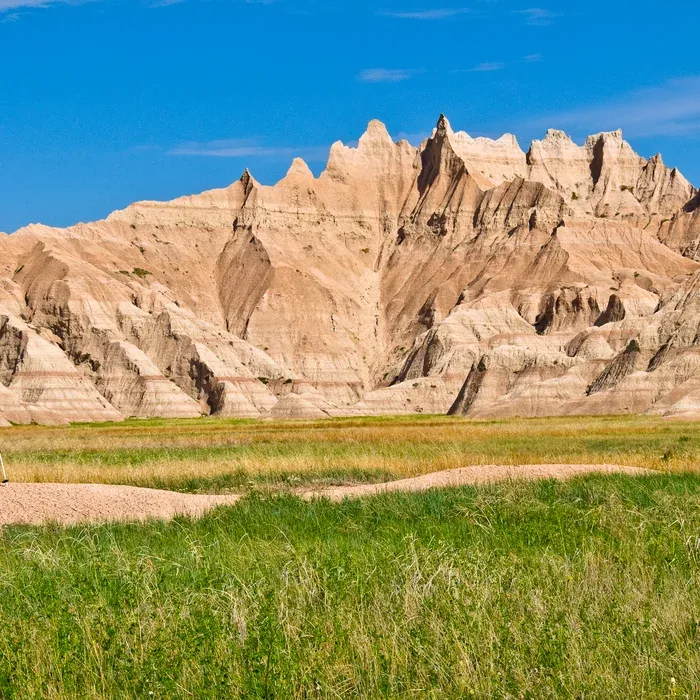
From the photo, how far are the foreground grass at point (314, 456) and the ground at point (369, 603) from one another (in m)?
9.16

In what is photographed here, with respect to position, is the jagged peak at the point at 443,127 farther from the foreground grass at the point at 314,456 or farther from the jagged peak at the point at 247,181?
the foreground grass at the point at 314,456

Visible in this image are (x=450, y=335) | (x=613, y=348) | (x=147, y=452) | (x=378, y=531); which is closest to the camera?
(x=378, y=531)

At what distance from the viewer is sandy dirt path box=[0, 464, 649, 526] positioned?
20109 mm

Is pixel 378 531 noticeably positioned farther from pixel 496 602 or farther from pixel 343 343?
pixel 343 343

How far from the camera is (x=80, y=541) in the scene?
15.2 m

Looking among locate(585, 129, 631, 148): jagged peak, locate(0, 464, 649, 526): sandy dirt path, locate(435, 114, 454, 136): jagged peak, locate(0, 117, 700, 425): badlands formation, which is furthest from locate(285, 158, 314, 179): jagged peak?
locate(0, 464, 649, 526): sandy dirt path

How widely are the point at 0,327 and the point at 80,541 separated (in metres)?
109

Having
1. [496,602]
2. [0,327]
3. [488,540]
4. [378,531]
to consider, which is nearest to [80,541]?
[378,531]

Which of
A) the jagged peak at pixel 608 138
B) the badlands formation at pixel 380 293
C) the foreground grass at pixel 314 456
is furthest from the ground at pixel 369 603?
the jagged peak at pixel 608 138

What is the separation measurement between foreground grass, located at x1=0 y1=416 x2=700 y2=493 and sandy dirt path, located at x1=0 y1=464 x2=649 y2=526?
2.85 m

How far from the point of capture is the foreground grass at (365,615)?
29.5 feet

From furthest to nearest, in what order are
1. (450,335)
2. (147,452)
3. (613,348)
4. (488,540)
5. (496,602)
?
(450,335), (613,348), (147,452), (488,540), (496,602)

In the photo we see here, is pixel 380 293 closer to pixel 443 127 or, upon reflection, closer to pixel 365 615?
pixel 443 127

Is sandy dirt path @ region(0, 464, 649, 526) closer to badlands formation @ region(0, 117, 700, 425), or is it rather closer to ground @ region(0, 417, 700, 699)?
ground @ region(0, 417, 700, 699)
